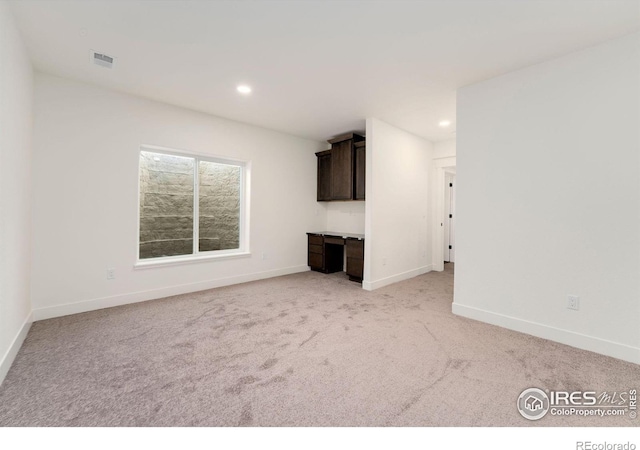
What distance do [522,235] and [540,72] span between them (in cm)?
150

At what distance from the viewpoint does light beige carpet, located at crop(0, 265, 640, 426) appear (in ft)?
5.02

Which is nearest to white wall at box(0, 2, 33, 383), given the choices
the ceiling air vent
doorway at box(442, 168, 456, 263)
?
the ceiling air vent

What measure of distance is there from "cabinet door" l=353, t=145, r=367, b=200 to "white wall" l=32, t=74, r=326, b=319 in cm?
187

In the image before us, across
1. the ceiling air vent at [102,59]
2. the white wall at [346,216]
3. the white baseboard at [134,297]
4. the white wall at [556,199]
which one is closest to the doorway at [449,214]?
the white wall at [346,216]

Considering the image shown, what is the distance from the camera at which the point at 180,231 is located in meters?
4.02

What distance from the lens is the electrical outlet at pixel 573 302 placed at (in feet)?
7.77

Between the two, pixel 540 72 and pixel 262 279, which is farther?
pixel 262 279

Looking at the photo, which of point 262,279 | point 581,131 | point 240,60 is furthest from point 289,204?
point 581,131

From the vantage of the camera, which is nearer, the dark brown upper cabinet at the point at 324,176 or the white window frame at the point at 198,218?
the white window frame at the point at 198,218

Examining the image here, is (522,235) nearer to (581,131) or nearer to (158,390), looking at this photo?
(581,131)

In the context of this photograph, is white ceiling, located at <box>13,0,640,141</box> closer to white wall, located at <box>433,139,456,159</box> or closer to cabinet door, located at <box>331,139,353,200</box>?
cabinet door, located at <box>331,139,353,200</box>

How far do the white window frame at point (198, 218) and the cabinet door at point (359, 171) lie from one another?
177 centimetres

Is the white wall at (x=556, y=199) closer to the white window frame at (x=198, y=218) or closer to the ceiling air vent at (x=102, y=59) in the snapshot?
the white window frame at (x=198, y=218)

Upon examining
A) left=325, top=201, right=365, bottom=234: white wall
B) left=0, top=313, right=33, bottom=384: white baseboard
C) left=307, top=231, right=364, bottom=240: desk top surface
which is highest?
left=325, top=201, right=365, bottom=234: white wall
